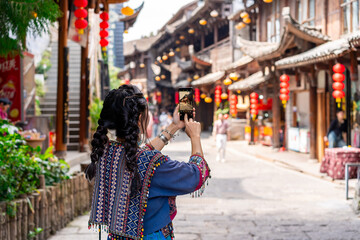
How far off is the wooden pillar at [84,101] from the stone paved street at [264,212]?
381 centimetres

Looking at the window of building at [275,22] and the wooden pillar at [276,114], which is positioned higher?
the window of building at [275,22]

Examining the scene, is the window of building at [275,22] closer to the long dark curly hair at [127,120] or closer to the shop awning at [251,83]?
the shop awning at [251,83]

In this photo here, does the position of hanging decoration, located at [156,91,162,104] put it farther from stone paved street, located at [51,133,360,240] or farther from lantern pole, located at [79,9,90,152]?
stone paved street, located at [51,133,360,240]

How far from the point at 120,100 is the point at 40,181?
3588mm

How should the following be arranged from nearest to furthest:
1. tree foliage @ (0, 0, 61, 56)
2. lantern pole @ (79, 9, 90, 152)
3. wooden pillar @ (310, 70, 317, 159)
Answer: tree foliage @ (0, 0, 61, 56) → lantern pole @ (79, 9, 90, 152) → wooden pillar @ (310, 70, 317, 159)

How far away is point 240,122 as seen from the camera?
27.2m

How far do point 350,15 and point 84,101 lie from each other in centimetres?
788

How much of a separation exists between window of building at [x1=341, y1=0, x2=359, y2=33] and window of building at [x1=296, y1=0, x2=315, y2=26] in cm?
228

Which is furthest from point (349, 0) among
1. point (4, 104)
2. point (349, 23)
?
point (4, 104)

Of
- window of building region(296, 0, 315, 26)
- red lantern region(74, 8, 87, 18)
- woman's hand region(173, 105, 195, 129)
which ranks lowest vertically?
woman's hand region(173, 105, 195, 129)

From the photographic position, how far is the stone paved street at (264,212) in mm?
6281

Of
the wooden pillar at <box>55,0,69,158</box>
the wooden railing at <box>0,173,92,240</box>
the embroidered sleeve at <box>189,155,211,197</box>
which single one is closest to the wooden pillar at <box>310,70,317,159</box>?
the wooden pillar at <box>55,0,69,158</box>

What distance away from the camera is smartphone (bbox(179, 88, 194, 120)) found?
8.99 ft

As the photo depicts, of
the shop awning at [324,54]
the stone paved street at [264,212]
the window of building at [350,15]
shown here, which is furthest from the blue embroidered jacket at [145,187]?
the window of building at [350,15]
